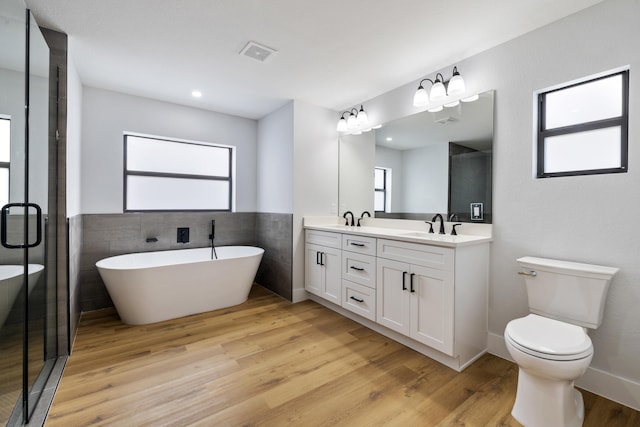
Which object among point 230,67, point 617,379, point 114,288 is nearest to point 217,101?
point 230,67

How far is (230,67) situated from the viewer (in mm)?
2637

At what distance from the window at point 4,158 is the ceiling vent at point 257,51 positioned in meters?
1.58

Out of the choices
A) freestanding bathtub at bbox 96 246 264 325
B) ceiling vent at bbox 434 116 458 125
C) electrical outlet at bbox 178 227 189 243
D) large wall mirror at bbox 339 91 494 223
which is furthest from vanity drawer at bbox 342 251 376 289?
electrical outlet at bbox 178 227 189 243

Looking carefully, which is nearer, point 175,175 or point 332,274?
point 332,274

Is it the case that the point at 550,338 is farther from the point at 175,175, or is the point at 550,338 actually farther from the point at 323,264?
the point at 175,175

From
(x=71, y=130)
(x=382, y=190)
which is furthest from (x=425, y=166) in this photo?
(x=71, y=130)

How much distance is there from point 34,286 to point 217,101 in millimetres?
2601

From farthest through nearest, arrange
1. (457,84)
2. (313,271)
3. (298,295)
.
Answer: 1. (298,295)
2. (313,271)
3. (457,84)

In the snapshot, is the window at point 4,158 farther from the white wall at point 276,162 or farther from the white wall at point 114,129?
the white wall at point 276,162

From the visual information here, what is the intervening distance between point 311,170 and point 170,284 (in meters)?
1.99

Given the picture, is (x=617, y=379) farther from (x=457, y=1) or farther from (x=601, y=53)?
(x=457, y=1)

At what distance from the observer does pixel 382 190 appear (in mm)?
3273

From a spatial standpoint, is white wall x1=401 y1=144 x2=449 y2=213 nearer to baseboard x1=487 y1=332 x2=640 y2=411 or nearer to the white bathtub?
baseboard x1=487 y1=332 x2=640 y2=411

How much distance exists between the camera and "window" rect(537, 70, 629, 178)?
174cm
